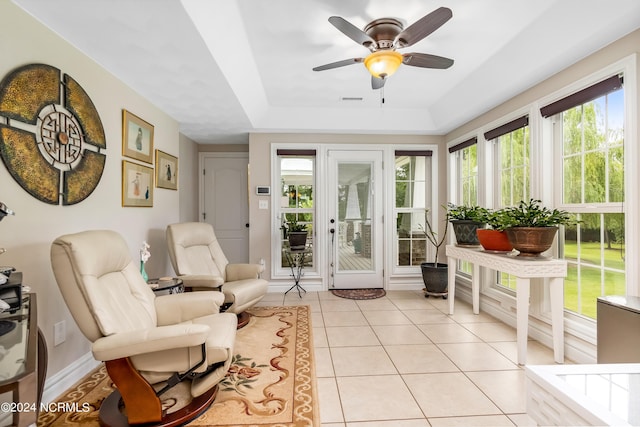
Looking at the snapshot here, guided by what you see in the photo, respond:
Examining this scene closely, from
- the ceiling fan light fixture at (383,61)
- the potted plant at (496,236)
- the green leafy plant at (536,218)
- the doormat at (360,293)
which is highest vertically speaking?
the ceiling fan light fixture at (383,61)

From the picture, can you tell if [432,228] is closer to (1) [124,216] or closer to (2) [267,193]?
(2) [267,193]

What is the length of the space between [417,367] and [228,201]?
3.96 metres

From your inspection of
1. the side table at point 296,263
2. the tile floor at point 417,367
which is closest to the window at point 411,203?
the tile floor at point 417,367

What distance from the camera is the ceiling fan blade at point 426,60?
230 centimetres

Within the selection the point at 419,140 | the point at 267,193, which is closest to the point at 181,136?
the point at 267,193

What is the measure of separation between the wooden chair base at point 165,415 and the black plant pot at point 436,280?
124 inches

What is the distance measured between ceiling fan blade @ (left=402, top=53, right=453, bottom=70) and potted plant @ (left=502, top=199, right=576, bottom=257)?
4.24 feet

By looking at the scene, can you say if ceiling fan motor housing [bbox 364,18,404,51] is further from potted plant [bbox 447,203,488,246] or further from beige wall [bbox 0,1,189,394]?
beige wall [bbox 0,1,189,394]

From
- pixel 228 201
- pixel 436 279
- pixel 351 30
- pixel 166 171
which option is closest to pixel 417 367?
pixel 436 279

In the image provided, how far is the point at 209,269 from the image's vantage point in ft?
11.7

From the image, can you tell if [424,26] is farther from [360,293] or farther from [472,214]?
[360,293]

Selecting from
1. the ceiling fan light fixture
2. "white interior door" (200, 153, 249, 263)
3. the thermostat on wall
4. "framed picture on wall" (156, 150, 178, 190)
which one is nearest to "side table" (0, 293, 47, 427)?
the ceiling fan light fixture

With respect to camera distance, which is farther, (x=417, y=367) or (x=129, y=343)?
(x=417, y=367)

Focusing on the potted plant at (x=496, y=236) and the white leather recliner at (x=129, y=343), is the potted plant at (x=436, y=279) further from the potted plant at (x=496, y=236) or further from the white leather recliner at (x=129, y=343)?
the white leather recliner at (x=129, y=343)
